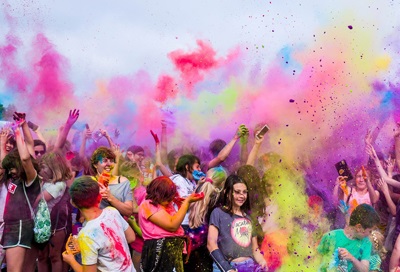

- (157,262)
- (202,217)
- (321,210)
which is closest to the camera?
(157,262)

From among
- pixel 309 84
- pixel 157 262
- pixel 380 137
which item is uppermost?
pixel 309 84

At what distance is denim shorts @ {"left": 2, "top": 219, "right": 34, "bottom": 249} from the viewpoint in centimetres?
570

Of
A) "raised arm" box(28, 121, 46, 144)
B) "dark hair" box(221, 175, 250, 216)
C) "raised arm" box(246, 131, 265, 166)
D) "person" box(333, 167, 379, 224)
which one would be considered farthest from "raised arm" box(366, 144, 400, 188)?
"raised arm" box(28, 121, 46, 144)

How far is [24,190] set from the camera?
5.84m

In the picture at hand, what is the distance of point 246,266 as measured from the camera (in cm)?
525

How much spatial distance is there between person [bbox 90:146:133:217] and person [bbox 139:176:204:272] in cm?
57

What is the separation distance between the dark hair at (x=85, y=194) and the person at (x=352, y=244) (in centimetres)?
230

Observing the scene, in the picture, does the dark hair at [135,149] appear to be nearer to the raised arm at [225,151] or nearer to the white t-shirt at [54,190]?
the raised arm at [225,151]

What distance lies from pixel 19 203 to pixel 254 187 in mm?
2172

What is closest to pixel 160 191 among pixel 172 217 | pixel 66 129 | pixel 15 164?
pixel 172 217

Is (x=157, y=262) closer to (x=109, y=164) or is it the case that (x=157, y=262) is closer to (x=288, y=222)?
(x=109, y=164)

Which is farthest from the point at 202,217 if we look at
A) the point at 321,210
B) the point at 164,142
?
the point at 164,142

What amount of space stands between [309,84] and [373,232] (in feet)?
6.24

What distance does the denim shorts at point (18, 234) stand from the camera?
5.70m
